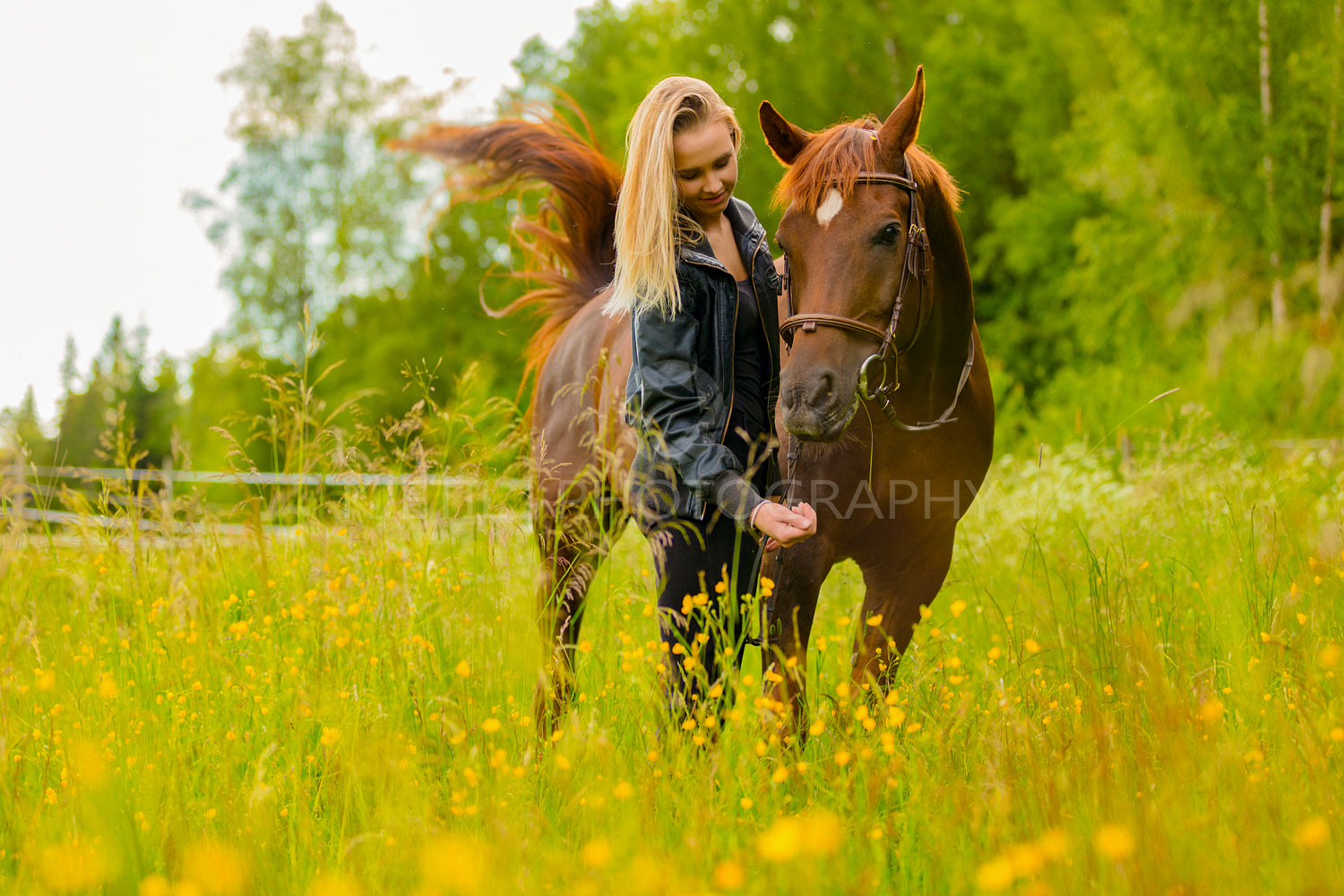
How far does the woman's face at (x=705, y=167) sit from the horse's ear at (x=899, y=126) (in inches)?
17.1

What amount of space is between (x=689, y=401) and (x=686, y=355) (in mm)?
129

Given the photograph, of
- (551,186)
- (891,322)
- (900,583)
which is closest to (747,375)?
(891,322)

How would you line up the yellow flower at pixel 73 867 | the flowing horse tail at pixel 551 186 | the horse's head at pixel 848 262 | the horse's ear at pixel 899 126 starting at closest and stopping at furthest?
1. the yellow flower at pixel 73 867
2. the horse's head at pixel 848 262
3. the horse's ear at pixel 899 126
4. the flowing horse tail at pixel 551 186

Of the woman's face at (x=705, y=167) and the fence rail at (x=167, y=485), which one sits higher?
the woman's face at (x=705, y=167)

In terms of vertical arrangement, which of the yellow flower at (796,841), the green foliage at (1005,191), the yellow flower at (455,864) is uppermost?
the green foliage at (1005,191)

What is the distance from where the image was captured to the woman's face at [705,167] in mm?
2377

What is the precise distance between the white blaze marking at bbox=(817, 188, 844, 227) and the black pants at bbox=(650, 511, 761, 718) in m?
0.84

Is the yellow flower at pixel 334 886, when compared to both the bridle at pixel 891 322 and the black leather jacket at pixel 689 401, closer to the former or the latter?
the black leather jacket at pixel 689 401

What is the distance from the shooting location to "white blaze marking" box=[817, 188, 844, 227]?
7.93 ft

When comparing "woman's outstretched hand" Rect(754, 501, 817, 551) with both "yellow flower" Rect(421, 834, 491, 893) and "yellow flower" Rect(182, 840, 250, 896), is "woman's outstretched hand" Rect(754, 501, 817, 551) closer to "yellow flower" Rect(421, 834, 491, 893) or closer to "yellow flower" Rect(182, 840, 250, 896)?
"yellow flower" Rect(421, 834, 491, 893)

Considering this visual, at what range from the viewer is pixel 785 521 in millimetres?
2131

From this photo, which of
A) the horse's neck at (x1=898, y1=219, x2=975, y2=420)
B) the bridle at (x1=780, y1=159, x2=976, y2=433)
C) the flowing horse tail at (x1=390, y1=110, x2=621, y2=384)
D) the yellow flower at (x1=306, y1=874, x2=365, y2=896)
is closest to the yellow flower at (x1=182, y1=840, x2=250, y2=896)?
the yellow flower at (x1=306, y1=874, x2=365, y2=896)

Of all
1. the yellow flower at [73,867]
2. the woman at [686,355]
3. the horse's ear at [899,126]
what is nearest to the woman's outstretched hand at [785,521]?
the woman at [686,355]

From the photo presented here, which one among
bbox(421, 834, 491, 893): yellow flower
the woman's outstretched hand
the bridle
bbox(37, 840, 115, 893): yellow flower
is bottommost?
bbox(37, 840, 115, 893): yellow flower
